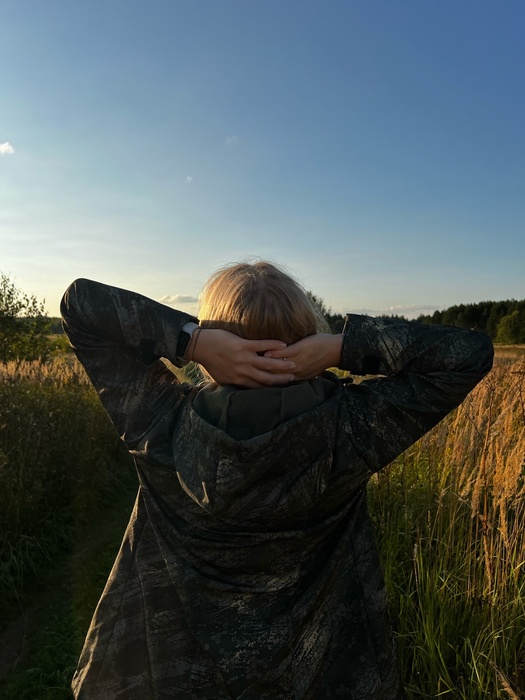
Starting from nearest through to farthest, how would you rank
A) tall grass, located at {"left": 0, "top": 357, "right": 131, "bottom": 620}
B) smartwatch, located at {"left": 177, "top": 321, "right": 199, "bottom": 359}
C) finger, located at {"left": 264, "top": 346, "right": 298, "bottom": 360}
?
1. finger, located at {"left": 264, "top": 346, "right": 298, "bottom": 360}
2. smartwatch, located at {"left": 177, "top": 321, "right": 199, "bottom": 359}
3. tall grass, located at {"left": 0, "top": 357, "right": 131, "bottom": 620}

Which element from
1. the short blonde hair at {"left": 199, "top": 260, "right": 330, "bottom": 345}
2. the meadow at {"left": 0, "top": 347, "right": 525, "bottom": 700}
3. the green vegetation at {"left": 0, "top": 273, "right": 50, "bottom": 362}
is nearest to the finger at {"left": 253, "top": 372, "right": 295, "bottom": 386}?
the short blonde hair at {"left": 199, "top": 260, "right": 330, "bottom": 345}

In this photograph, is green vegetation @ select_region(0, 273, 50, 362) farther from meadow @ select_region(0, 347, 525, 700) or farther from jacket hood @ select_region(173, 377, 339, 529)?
jacket hood @ select_region(173, 377, 339, 529)

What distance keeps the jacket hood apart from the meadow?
0.94 meters

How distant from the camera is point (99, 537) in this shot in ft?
16.6

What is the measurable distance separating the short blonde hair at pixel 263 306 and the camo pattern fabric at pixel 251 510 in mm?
128

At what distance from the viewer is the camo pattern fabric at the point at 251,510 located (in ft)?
4.40

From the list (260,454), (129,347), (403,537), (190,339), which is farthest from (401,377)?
(403,537)

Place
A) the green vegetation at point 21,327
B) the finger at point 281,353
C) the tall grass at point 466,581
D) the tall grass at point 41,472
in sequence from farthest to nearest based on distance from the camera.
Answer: the green vegetation at point 21,327 → the tall grass at point 41,472 → the tall grass at point 466,581 → the finger at point 281,353

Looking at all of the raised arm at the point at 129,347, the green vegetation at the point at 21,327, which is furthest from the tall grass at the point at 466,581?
the green vegetation at the point at 21,327

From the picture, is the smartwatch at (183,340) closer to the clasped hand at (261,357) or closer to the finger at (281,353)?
the clasped hand at (261,357)

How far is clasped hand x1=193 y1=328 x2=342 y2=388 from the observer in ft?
4.53

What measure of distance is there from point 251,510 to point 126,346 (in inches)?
25.9

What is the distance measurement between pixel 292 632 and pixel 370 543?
0.38 m

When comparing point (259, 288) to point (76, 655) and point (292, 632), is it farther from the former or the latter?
point (76, 655)
